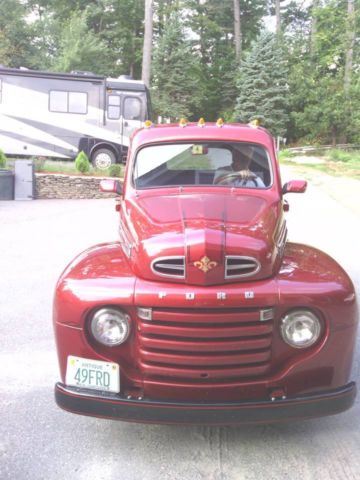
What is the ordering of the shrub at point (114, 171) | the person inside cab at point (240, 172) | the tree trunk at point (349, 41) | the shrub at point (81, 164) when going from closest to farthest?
the person inside cab at point (240, 172)
the shrub at point (81, 164)
the shrub at point (114, 171)
the tree trunk at point (349, 41)

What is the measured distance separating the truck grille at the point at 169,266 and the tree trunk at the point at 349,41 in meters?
26.7

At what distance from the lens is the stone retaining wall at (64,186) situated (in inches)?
599

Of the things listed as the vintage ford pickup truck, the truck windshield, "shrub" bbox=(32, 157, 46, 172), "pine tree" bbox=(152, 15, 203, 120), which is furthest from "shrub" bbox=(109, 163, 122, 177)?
"pine tree" bbox=(152, 15, 203, 120)

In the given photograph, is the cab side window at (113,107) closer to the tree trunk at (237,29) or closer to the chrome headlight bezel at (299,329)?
the chrome headlight bezel at (299,329)

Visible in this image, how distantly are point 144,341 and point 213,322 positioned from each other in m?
0.39

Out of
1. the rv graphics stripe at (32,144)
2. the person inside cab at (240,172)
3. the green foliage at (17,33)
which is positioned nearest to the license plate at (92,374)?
the person inside cab at (240,172)

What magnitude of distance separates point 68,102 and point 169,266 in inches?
673

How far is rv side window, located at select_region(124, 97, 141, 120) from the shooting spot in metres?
18.9

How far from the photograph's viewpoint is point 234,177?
175 inches

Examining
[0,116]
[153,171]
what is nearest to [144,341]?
[153,171]

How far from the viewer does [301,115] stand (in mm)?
33688

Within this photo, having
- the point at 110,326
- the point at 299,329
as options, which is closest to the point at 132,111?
the point at 110,326

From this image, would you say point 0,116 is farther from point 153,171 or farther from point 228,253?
point 228,253

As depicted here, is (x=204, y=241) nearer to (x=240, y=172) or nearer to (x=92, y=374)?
(x=92, y=374)
